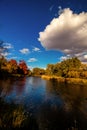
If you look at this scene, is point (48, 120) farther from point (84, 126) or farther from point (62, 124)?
point (84, 126)

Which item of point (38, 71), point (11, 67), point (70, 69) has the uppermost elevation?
point (38, 71)

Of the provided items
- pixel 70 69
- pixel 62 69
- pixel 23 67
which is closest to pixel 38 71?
pixel 23 67

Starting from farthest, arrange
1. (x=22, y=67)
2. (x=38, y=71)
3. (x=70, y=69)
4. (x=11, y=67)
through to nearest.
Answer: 1. (x=38, y=71)
2. (x=22, y=67)
3. (x=11, y=67)
4. (x=70, y=69)

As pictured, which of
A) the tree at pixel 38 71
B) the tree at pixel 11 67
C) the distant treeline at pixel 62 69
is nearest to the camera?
the distant treeline at pixel 62 69

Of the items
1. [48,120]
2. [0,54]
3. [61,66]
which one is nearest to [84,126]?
[48,120]

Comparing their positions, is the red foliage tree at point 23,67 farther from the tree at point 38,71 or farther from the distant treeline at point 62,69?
the tree at point 38,71

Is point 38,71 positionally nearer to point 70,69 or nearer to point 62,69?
point 62,69

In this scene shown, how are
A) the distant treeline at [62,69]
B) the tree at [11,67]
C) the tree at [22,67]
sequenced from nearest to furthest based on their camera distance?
the distant treeline at [62,69] → the tree at [11,67] → the tree at [22,67]

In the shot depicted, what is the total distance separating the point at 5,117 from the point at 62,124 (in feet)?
19.1

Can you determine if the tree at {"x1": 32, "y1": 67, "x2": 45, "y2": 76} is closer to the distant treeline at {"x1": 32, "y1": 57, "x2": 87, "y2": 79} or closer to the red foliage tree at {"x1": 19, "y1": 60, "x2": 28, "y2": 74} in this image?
the red foliage tree at {"x1": 19, "y1": 60, "x2": 28, "y2": 74}

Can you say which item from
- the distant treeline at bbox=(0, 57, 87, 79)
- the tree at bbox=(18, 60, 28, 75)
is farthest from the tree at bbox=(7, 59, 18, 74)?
the tree at bbox=(18, 60, 28, 75)

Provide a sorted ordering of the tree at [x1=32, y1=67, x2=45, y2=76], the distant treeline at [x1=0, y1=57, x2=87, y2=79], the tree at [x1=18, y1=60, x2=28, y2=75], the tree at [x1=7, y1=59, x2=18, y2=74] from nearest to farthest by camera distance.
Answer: the distant treeline at [x1=0, y1=57, x2=87, y2=79]
the tree at [x1=7, y1=59, x2=18, y2=74]
the tree at [x1=18, y1=60, x2=28, y2=75]
the tree at [x1=32, y1=67, x2=45, y2=76]

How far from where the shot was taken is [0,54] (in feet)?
47.8

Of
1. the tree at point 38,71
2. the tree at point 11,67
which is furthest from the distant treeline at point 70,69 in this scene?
the tree at point 38,71
